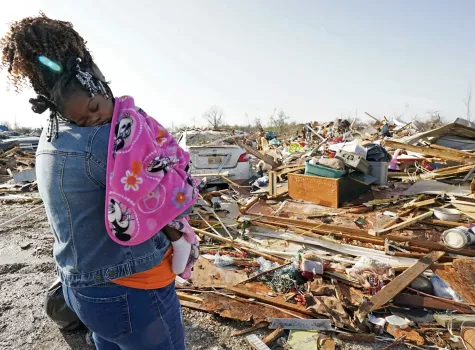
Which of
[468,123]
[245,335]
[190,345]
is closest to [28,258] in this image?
[190,345]

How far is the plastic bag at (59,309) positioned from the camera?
2824mm

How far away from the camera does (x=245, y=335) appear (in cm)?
293

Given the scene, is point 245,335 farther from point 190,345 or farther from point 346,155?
point 346,155

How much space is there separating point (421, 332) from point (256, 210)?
362 centimetres

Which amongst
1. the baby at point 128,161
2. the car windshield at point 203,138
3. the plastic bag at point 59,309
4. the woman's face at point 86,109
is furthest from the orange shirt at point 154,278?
the car windshield at point 203,138

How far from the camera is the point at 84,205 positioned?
125 centimetres

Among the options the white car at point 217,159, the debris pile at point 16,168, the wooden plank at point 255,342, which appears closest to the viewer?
the wooden plank at point 255,342

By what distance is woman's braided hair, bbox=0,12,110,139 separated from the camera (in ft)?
4.02

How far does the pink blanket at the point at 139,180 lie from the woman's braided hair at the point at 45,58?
0.20 meters

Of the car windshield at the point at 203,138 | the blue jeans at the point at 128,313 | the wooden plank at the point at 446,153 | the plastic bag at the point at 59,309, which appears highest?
the blue jeans at the point at 128,313

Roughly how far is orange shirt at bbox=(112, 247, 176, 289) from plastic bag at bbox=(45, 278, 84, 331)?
6.15 ft

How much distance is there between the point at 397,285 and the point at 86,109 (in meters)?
3.36

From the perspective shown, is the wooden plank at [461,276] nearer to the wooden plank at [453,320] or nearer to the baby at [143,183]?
the wooden plank at [453,320]

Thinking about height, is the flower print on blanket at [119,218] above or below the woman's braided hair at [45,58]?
below
